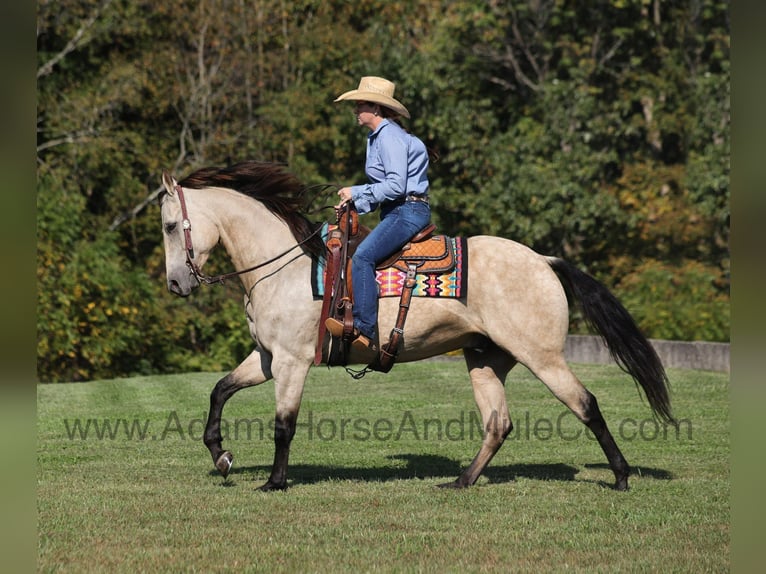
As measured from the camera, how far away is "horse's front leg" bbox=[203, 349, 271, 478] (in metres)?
7.50

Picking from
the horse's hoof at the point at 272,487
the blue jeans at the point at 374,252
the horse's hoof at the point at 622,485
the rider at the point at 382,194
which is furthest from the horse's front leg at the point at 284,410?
the horse's hoof at the point at 622,485

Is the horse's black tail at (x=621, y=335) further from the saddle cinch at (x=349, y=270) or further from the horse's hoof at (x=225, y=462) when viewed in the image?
the horse's hoof at (x=225, y=462)

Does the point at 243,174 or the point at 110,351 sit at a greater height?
the point at 243,174

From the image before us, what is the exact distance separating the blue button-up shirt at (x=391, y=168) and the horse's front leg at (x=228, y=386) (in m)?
1.36

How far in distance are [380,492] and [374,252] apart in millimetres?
1626

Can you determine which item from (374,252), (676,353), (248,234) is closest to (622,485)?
(374,252)

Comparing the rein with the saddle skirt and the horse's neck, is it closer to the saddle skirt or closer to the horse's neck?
the horse's neck

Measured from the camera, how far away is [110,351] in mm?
19281

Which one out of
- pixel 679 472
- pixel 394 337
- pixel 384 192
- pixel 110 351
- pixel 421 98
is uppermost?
pixel 421 98

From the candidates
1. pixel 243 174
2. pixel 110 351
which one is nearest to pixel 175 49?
pixel 110 351

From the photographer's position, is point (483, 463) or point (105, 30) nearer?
point (483, 463)

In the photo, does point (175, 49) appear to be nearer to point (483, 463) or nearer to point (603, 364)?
point (603, 364)

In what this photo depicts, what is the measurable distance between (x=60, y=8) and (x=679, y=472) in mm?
18075

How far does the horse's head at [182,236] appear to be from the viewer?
7.20m
